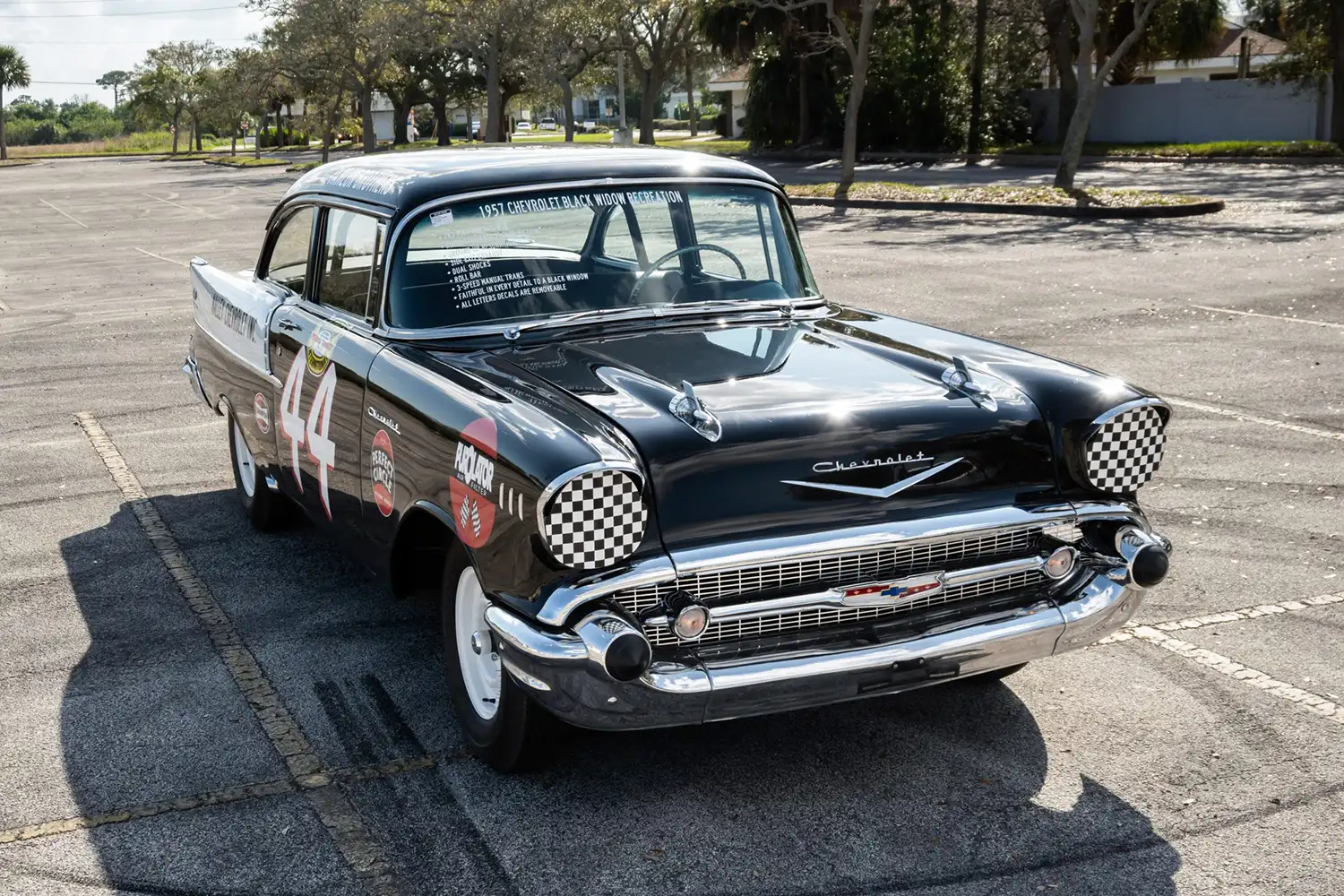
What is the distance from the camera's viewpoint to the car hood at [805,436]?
362cm

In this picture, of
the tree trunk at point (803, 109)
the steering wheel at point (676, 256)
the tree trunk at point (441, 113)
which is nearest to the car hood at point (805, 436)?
the steering wheel at point (676, 256)

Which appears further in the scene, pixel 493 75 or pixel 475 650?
pixel 493 75

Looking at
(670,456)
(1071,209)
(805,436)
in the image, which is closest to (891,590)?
(805,436)

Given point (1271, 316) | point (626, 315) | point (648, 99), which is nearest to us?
point (626, 315)

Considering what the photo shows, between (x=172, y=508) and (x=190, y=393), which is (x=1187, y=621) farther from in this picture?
Result: (x=190, y=393)

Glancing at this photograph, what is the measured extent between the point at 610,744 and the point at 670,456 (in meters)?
1.06

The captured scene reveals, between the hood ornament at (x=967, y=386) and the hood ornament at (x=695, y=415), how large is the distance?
773 millimetres

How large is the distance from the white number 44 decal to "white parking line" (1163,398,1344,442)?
518cm

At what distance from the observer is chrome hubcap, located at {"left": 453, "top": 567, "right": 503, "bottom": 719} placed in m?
4.00

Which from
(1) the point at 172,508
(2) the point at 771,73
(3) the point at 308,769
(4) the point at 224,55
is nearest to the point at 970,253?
(1) the point at 172,508

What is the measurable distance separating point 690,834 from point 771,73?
42131mm

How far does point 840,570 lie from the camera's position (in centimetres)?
371

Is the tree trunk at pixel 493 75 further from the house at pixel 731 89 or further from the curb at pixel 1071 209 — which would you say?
the curb at pixel 1071 209

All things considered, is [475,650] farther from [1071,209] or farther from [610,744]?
[1071,209]
